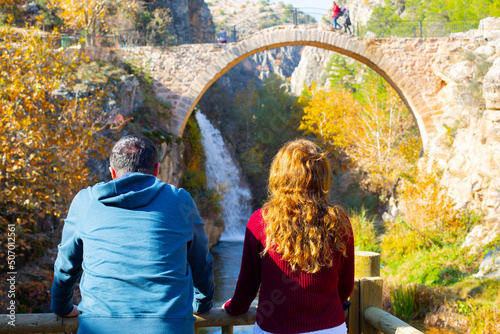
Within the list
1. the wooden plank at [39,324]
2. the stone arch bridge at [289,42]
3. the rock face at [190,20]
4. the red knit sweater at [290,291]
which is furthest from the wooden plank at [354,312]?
the rock face at [190,20]

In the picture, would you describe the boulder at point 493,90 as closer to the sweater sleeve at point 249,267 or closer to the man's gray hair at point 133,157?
the sweater sleeve at point 249,267

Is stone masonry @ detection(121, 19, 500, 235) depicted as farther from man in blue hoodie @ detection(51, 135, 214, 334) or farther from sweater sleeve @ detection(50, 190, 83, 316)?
man in blue hoodie @ detection(51, 135, 214, 334)

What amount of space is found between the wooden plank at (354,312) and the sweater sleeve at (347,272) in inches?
13.5

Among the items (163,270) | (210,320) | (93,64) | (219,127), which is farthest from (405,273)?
(219,127)

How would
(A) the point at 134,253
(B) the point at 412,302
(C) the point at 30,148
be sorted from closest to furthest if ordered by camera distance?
(A) the point at 134,253 → (C) the point at 30,148 → (B) the point at 412,302

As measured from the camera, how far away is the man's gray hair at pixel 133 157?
66.7 inches

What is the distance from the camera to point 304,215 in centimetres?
164

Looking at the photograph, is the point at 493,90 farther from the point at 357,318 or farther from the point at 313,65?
the point at 313,65

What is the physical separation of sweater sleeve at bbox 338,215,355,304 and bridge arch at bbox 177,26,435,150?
10.4 metres

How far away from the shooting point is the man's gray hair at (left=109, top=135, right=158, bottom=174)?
1.69 meters

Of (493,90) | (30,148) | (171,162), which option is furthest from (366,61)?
(30,148)

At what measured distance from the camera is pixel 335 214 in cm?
165

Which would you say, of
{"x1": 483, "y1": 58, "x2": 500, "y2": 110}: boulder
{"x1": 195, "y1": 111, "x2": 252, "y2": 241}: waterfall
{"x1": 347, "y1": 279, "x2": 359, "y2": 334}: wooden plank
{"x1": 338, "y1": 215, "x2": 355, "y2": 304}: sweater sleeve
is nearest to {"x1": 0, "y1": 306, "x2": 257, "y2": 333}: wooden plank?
{"x1": 338, "y1": 215, "x2": 355, "y2": 304}: sweater sleeve

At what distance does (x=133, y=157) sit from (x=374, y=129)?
13.5 meters
